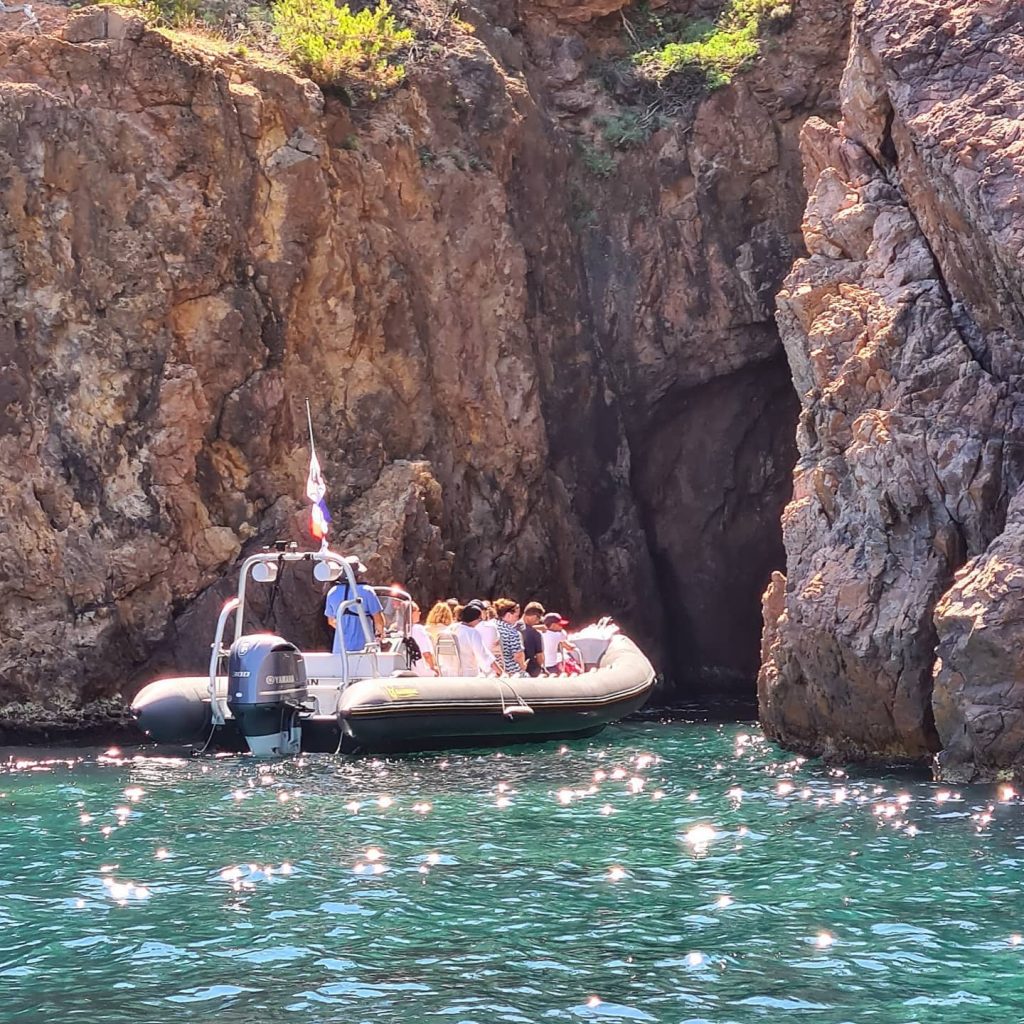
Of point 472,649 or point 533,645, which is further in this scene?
point 533,645

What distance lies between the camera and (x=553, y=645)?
18.2 meters

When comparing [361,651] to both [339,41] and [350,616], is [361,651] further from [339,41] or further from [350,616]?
[339,41]

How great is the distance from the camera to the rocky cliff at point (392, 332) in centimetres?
1977

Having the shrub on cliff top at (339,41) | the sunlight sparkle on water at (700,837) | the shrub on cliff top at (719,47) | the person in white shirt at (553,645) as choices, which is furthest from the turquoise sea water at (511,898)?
the shrub on cliff top at (719,47)

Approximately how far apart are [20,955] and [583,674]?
10.2m

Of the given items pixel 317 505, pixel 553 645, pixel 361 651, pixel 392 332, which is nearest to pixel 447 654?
pixel 361 651

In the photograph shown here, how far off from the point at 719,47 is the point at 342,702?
15.3 m

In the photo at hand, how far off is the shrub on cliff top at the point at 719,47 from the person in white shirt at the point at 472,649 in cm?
1214

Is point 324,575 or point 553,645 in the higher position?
point 324,575

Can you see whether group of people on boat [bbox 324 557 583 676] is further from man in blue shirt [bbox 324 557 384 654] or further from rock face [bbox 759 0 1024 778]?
rock face [bbox 759 0 1024 778]

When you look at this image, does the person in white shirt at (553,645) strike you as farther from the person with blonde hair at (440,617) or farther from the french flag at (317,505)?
the french flag at (317,505)

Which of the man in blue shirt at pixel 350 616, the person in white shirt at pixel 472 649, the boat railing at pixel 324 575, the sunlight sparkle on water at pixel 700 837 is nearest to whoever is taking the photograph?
the sunlight sparkle on water at pixel 700 837

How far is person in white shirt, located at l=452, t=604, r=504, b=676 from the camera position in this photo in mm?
16703

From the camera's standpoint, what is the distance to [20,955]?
25.6 ft
